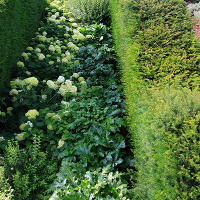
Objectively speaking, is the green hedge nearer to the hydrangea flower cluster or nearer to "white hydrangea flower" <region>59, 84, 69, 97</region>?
the hydrangea flower cluster

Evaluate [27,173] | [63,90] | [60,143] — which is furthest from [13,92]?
[27,173]

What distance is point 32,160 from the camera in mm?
2312

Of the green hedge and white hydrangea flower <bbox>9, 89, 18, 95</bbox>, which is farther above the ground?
the green hedge

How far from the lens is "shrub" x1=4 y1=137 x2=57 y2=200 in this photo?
6.73ft

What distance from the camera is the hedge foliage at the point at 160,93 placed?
182cm

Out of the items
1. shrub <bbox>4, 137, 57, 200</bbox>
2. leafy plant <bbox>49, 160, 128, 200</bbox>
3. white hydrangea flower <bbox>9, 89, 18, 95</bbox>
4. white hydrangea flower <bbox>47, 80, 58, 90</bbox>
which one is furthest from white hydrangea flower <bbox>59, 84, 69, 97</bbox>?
leafy plant <bbox>49, 160, 128, 200</bbox>

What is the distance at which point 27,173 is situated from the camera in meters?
2.22

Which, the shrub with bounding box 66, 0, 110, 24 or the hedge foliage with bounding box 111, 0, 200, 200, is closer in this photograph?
the hedge foliage with bounding box 111, 0, 200, 200

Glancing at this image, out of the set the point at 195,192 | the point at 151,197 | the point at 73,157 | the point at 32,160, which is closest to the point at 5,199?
the point at 32,160

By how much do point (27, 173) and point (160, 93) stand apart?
6.20 feet

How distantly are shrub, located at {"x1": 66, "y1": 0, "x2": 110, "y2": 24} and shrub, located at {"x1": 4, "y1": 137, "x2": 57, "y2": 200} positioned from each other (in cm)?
419

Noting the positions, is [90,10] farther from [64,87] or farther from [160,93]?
[160,93]

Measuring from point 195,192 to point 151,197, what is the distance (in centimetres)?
43

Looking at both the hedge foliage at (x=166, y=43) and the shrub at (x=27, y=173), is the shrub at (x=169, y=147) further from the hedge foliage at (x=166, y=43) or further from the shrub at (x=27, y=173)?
the shrub at (x=27, y=173)
